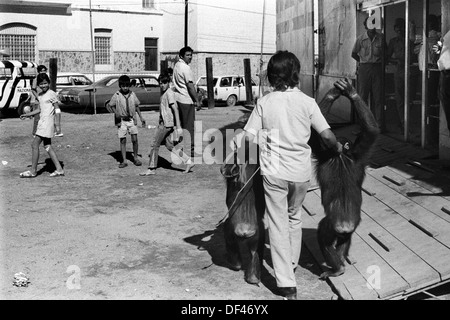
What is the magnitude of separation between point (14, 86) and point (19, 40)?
49.4 feet

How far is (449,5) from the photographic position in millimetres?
8398

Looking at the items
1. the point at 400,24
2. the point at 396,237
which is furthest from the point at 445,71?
the point at 400,24

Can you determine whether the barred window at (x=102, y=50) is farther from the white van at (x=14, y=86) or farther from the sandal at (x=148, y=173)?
the sandal at (x=148, y=173)

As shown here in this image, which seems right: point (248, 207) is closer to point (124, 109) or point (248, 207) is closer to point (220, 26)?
point (124, 109)

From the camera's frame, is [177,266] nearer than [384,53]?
Yes

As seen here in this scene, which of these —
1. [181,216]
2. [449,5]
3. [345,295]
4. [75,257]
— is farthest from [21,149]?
[345,295]

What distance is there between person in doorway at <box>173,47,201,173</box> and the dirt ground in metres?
0.91

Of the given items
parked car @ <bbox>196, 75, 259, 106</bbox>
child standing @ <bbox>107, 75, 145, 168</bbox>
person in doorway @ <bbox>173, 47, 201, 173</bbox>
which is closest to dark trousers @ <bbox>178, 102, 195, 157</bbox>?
person in doorway @ <bbox>173, 47, 201, 173</bbox>

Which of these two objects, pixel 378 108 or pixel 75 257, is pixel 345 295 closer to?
pixel 75 257

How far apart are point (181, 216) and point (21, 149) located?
23.3 feet

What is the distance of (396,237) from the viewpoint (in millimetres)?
6188

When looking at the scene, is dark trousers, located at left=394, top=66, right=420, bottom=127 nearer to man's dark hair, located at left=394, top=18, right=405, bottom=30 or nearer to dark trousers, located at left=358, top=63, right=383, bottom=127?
dark trousers, located at left=358, top=63, right=383, bottom=127

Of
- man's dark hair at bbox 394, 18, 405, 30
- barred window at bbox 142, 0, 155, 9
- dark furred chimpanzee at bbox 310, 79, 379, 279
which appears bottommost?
dark furred chimpanzee at bbox 310, 79, 379, 279

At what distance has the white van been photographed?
72.3ft
